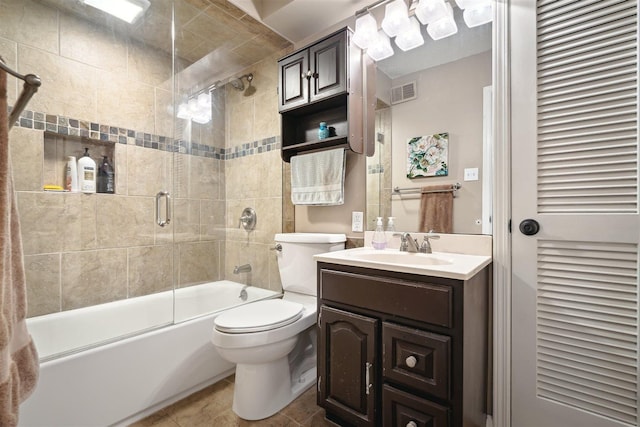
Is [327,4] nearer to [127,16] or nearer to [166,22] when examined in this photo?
[166,22]

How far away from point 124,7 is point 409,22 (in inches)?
69.7

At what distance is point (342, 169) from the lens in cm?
175

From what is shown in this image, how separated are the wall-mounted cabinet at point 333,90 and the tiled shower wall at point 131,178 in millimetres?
344

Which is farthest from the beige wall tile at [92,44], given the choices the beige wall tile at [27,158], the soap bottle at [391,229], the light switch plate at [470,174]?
the light switch plate at [470,174]

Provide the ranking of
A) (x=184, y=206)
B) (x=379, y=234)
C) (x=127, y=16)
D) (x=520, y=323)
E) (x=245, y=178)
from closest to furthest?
(x=520, y=323) → (x=379, y=234) → (x=127, y=16) → (x=184, y=206) → (x=245, y=178)

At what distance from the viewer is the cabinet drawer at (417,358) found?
3.18 ft

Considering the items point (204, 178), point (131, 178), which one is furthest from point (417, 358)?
point (131, 178)

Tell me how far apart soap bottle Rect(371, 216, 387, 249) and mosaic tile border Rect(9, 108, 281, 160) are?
3.40 ft

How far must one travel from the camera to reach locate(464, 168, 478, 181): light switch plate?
4.42 ft

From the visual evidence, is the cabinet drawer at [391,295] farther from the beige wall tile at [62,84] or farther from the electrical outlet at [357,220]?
the beige wall tile at [62,84]

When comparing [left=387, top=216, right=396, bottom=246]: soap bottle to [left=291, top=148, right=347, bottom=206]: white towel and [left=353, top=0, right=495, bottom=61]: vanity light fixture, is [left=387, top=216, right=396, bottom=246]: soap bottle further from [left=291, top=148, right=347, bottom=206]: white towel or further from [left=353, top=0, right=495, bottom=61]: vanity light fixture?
[left=353, top=0, right=495, bottom=61]: vanity light fixture

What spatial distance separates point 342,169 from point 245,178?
0.93m

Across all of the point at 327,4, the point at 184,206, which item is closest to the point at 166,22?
the point at 327,4

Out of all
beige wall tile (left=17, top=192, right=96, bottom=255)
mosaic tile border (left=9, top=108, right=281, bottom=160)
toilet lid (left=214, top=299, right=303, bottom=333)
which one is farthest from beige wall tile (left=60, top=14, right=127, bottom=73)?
toilet lid (left=214, top=299, right=303, bottom=333)
